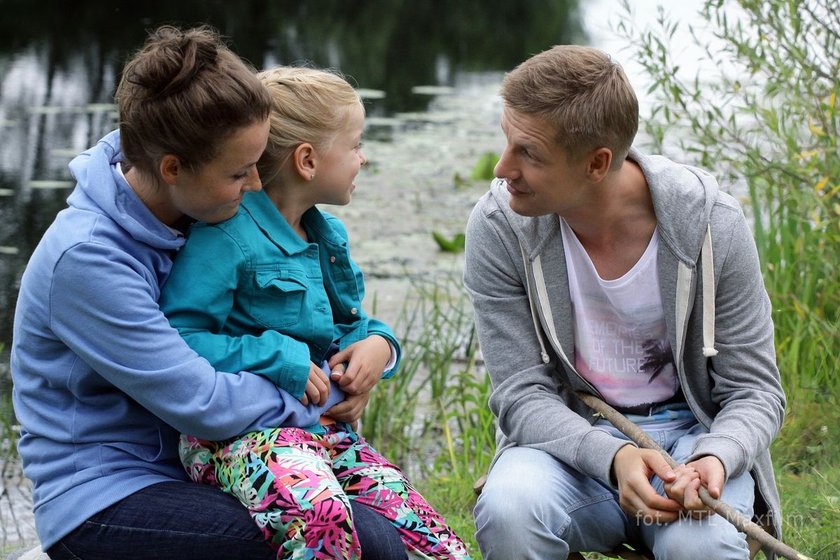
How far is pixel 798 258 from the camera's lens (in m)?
4.15

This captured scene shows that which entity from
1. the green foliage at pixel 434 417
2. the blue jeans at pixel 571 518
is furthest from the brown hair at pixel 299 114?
the green foliage at pixel 434 417

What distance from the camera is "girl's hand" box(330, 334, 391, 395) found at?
2.42m

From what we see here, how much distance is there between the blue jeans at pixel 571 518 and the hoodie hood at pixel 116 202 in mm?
771

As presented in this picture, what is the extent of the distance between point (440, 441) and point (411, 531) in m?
1.96

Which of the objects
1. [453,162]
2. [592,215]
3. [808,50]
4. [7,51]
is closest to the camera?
[592,215]

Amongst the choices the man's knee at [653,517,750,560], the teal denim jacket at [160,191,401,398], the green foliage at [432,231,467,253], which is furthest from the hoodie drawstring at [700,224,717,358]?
the green foliage at [432,231,467,253]

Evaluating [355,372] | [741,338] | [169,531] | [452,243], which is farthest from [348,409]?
[452,243]

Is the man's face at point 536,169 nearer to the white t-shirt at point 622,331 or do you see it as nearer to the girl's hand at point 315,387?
the white t-shirt at point 622,331

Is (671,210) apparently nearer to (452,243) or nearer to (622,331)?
(622,331)

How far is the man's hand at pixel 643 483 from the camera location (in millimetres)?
2301

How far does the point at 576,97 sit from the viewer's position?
241cm

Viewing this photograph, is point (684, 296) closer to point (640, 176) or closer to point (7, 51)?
point (640, 176)

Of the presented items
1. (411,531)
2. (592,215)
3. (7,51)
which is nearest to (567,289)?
(592,215)

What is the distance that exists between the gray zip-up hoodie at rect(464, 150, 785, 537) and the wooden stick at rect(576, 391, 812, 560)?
4 cm
